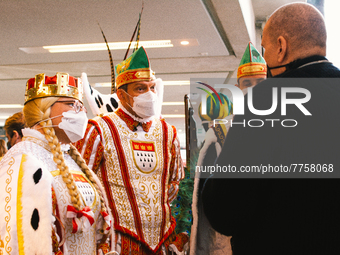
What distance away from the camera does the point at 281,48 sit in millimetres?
1118

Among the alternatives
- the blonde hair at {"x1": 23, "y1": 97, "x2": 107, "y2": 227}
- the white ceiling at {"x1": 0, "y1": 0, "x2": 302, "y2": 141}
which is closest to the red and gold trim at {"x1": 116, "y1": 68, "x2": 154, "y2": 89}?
the blonde hair at {"x1": 23, "y1": 97, "x2": 107, "y2": 227}

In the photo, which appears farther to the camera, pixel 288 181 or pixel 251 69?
pixel 251 69

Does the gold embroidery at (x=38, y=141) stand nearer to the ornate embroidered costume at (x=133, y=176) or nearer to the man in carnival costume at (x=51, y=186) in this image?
the man in carnival costume at (x=51, y=186)

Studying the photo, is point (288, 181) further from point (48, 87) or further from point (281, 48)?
point (48, 87)

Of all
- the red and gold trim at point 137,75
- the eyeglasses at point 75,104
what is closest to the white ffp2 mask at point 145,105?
the red and gold trim at point 137,75

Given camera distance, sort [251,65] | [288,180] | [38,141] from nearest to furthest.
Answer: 1. [288,180]
2. [38,141]
3. [251,65]

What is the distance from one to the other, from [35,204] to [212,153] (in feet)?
3.39

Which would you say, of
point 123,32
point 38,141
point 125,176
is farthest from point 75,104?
point 123,32

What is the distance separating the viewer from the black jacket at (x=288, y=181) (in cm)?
97

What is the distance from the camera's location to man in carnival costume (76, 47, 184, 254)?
192 centimetres

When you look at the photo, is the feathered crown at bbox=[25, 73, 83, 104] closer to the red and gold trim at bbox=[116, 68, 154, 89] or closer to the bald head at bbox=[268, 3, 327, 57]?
the red and gold trim at bbox=[116, 68, 154, 89]

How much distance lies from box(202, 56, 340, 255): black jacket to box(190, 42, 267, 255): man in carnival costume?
0.67 metres

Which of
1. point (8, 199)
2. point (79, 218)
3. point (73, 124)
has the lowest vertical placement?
point (79, 218)

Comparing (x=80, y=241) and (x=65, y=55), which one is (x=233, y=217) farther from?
(x=65, y=55)
